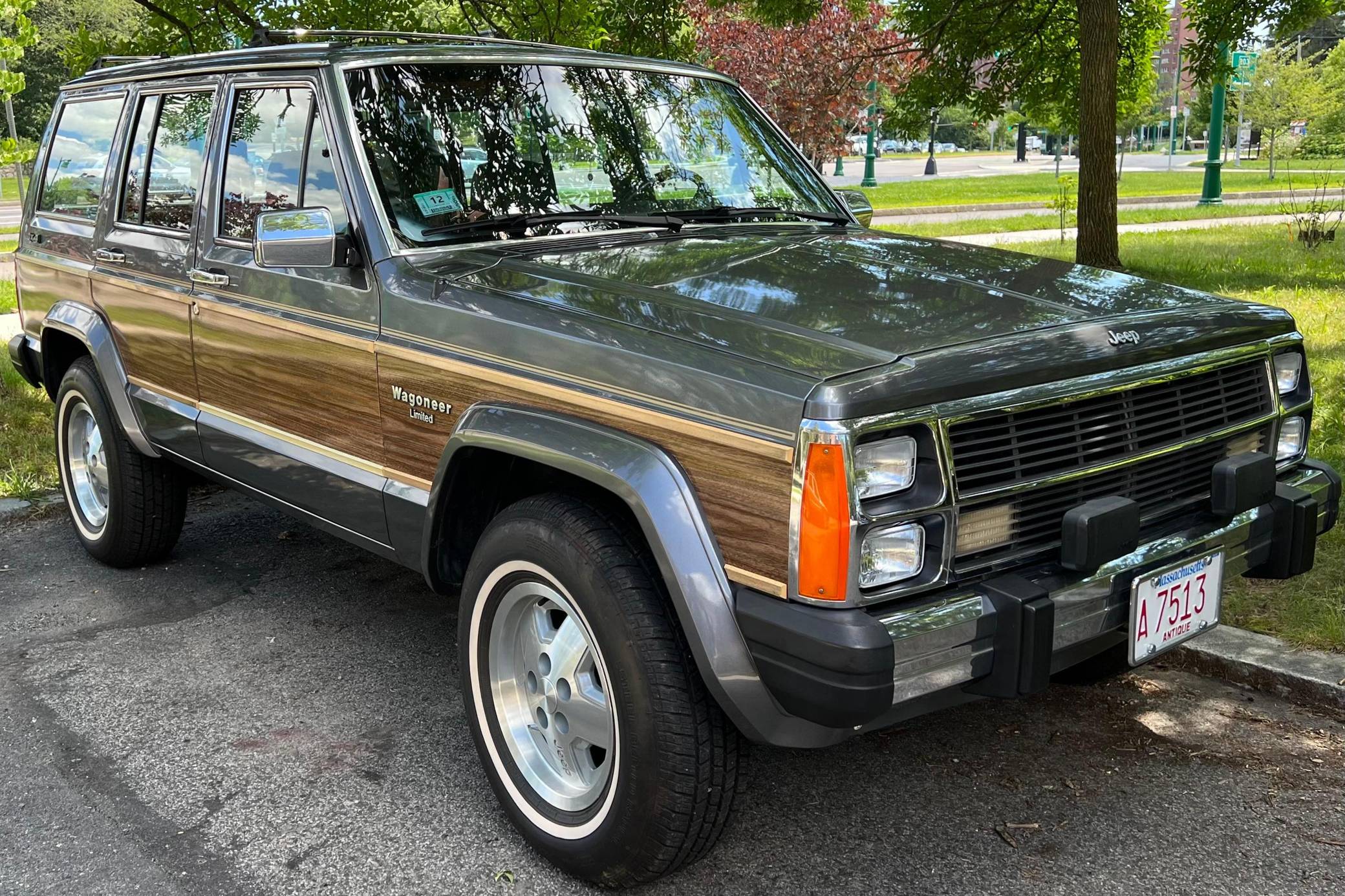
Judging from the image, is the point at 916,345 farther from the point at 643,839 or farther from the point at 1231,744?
the point at 1231,744

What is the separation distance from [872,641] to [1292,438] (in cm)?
174

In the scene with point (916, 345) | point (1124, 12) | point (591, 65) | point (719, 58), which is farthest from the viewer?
point (719, 58)

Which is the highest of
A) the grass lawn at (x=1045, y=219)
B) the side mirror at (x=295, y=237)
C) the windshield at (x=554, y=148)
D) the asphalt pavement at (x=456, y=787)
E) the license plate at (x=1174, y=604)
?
the windshield at (x=554, y=148)

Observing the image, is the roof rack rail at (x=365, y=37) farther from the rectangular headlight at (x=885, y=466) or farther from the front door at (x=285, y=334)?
the rectangular headlight at (x=885, y=466)

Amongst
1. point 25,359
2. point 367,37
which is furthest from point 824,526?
point 25,359

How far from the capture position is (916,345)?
2.54 meters

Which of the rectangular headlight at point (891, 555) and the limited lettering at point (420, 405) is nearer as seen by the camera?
the rectangular headlight at point (891, 555)

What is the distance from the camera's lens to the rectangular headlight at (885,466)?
2381 millimetres

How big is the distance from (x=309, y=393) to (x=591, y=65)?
1.43 m

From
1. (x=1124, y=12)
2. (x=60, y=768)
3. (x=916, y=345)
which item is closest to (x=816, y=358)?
(x=916, y=345)

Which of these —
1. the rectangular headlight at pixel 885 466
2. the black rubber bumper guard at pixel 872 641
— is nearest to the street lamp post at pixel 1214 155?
the black rubber bumper guard at pixel 872 641

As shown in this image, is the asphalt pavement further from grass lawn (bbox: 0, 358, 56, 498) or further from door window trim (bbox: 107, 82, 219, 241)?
grass lawn (bbox: 0, 358, 56, 498)

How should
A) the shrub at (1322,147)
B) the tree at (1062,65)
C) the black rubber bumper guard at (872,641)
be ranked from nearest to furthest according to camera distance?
the black rubber bumper guard at (872,641) → the tree at (1062,65) → the shrub at (1322,147)

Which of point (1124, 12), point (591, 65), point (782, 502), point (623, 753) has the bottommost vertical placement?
point (623, 753)
